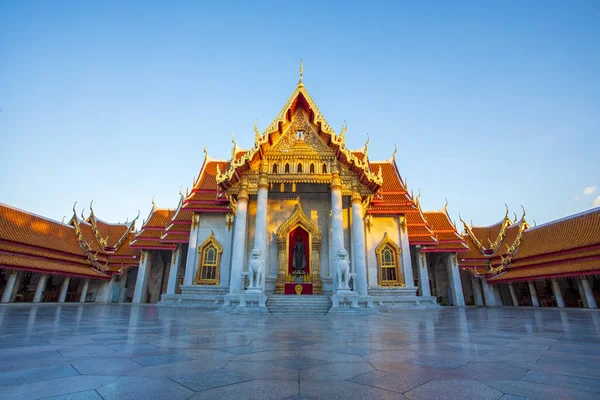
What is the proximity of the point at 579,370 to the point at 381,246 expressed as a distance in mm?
15189

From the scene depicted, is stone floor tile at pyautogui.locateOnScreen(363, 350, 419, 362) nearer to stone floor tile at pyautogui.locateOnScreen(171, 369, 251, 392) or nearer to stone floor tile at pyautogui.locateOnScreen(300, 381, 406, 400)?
stone floor tile at pyautogui.locateOnScreen(300, 381, 406, 400)

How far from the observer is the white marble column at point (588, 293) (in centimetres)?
1670

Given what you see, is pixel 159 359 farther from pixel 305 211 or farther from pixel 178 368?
pixel 305 211

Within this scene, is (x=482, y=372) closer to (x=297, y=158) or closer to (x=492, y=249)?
(x=297, y=158)

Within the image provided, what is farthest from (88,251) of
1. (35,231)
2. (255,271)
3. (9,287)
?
(255,271)

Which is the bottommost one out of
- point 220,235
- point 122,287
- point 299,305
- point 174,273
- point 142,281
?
point 299,305

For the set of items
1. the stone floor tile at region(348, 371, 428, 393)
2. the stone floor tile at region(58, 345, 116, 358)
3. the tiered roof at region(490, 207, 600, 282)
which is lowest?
the stone floor tile at region(348, 371, 428, 393)

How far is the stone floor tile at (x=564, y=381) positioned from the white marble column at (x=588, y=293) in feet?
65.7

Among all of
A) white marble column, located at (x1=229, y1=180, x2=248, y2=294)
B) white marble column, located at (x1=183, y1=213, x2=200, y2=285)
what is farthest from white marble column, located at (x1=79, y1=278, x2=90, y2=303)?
white marble column, located at (x1=229, y1=180, x2=248, y2=294)

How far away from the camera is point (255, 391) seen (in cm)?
208

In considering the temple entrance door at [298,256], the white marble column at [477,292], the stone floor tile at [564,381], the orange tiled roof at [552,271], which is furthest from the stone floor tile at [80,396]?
the white marble column at [477,292]

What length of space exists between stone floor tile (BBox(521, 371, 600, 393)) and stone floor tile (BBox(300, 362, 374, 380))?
4.05ft

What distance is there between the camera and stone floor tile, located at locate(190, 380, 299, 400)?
195cm

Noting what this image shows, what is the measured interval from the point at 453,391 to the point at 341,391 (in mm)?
759
